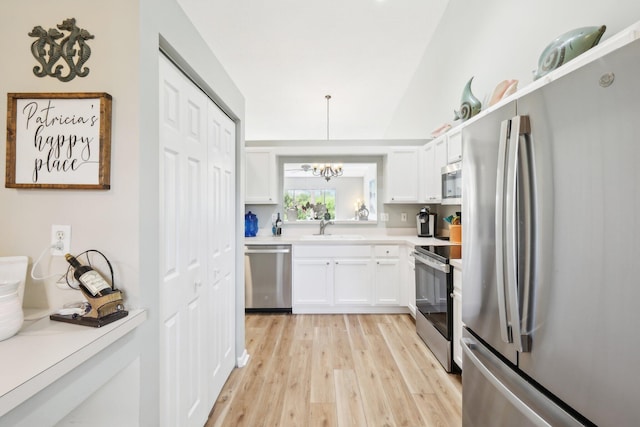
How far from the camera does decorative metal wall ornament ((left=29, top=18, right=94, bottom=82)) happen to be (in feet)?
3.19

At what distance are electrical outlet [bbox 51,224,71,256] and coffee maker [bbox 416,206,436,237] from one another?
137 inches

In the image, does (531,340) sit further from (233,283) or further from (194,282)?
(233,283)

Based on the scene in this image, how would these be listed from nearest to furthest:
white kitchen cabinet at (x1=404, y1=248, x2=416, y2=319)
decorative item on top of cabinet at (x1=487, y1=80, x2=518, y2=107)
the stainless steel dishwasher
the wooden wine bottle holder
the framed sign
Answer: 1. the wooden wine bottle holder
2. the framed sign
3. decorative item on top of cabinet at (x1=487, y1=80, x2=518, y2=107)
4. white kitchen cabinet at (x1=404, y1=248, x2=416, y2=319)
5. the stainless steel dishwasher

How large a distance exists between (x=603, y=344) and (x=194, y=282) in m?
1.60

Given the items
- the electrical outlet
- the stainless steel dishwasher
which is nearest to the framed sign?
the electrical outlet

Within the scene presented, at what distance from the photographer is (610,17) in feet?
4.65

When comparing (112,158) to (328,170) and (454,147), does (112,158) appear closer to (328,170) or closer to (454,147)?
(454,147)

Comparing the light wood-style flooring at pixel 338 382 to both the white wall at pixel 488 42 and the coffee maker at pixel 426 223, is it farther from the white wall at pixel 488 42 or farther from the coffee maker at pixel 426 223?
the white wall at pixel 488 42

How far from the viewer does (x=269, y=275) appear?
344 cm

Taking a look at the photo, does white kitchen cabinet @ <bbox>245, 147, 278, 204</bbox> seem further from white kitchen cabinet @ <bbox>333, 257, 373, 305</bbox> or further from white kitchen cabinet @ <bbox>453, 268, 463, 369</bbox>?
white kitchen cabinet @ <bbox>453, 268, 463, 369</bbox>

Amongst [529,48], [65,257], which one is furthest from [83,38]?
[529,48]

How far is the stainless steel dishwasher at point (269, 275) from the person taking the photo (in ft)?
11.3

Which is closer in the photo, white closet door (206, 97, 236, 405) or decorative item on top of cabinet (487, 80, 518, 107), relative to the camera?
white closet door (206, 97, 236, 405)

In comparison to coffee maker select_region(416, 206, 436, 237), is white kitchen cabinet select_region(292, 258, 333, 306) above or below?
below
